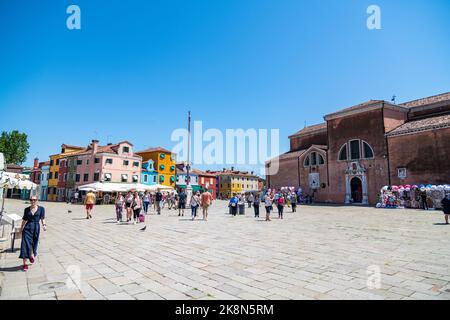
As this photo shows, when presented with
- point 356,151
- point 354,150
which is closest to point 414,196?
point 356,151

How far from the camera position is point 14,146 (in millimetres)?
55344

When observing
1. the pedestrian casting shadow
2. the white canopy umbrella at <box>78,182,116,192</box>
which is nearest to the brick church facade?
the white canopy umbrella at <box>78,182,116,192</box>

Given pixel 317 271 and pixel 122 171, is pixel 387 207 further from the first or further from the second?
pixel 122 171

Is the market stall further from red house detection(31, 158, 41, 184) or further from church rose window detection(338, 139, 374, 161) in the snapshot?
red house detection(31, 158, 41, 184)

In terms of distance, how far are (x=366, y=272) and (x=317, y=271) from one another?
0.90m

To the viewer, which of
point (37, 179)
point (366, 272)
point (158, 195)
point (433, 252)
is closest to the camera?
point (366, 272)

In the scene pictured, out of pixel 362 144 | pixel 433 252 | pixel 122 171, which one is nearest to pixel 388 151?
pixel 362 144

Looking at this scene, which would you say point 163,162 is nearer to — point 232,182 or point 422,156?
point 232,182

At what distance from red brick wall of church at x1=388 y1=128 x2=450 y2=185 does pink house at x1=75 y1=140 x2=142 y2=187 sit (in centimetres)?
3459

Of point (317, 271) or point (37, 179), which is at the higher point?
point (37, 179)

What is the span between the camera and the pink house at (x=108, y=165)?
36.9 meters

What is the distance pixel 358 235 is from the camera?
9.36 metres

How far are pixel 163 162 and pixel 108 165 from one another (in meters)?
11.1
